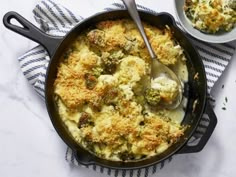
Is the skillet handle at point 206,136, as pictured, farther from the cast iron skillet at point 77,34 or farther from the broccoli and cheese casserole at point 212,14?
the broccoli and cheese casserole at point 212,14

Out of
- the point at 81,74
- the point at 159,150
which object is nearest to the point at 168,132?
the point at 159,150

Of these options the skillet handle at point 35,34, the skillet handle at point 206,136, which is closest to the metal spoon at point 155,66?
the skillet handle at point 206,136

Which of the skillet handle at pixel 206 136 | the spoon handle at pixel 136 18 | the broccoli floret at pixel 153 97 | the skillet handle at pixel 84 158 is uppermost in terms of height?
the spoon handle at pixel 136 18

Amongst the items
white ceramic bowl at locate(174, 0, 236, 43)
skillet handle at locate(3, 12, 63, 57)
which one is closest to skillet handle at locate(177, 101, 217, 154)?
white ceramic bowl at locate(174, 0, 236, 43)

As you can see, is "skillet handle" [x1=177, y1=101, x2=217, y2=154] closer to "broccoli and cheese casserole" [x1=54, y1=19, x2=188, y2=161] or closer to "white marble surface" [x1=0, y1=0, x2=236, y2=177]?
"broccoli and cheese casserole" [x1=54, y1=19, x2=188, y2=161]

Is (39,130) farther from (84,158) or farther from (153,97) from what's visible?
(153,97)
